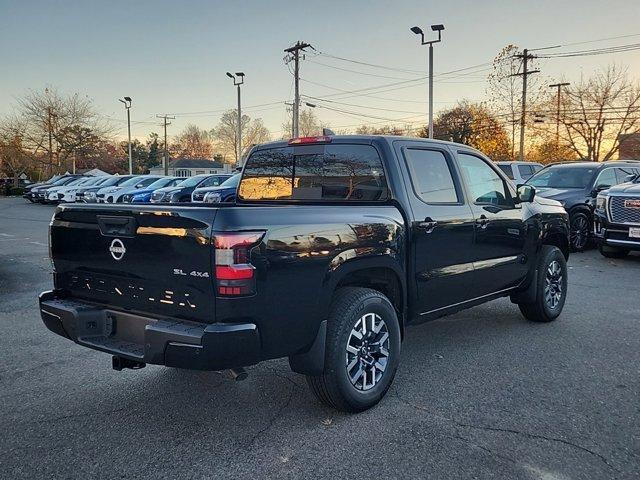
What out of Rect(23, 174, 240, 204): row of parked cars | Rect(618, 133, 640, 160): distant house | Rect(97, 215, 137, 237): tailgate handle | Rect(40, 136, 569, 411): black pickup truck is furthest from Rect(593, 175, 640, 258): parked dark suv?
Rect(618, 133, 640, 160): distant house

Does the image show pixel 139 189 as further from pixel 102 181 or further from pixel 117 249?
pixel 117 249

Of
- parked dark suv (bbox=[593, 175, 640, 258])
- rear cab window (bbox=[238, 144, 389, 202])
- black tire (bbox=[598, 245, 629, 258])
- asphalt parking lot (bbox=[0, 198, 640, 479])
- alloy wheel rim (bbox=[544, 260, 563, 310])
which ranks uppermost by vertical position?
rear cab window (bbox=[238, 144, 389, 202])

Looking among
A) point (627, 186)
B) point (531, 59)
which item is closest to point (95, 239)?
point (627, 186)

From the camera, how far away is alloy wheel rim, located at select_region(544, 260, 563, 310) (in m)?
5.84

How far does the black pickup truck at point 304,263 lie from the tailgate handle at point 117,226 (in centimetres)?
1

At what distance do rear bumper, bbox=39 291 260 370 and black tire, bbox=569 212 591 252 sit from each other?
10174mm

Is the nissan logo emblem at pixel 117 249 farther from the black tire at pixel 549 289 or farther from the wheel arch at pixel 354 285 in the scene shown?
the black tire at pixel 549 289

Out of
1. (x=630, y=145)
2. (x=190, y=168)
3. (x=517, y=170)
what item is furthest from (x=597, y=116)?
(x=190, y=168)

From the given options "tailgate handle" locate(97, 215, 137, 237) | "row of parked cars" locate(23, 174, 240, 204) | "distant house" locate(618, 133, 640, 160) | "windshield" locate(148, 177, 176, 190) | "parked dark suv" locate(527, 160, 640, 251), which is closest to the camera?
"tailgate handle" locate(97, 215, 137, 237)

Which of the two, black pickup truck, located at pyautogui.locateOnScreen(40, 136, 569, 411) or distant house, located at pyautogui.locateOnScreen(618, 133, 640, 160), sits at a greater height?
distant house, located at pyautogui.locateOnScreen(618, 133, 640, 160)

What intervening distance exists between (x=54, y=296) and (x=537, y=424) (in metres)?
3.38

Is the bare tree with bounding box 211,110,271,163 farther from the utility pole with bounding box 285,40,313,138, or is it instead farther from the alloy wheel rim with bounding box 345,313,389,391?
the alloy wheel rim with bounding box 345,313,389,391

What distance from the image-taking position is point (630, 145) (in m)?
45.7

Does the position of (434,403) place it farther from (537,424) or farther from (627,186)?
(627,186)
